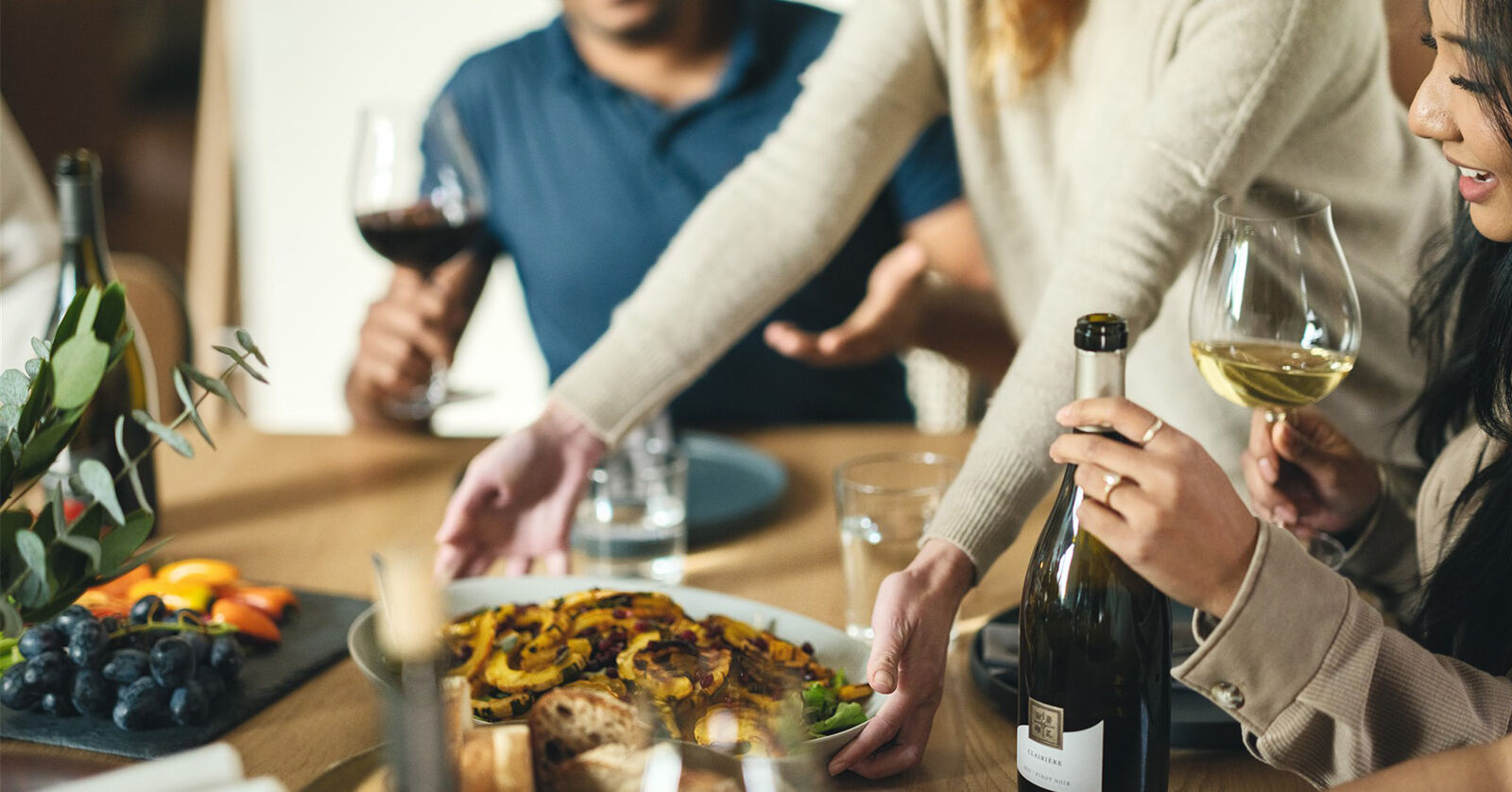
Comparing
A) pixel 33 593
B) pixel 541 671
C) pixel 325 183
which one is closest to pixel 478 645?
pixel 541 671

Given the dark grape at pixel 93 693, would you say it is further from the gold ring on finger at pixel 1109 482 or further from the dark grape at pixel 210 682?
the gold ring on finger at pixel 1109 482

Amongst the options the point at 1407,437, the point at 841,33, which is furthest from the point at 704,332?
the point at 1407,437

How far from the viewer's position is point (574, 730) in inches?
26.9

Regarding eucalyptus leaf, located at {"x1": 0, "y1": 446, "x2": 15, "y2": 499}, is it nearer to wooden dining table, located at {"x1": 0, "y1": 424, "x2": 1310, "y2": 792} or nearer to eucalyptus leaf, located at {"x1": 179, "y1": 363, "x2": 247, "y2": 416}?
eucalyptus leaf, located at {"x1": 179, "y1": 363, "x2": 247, "y2": 416}

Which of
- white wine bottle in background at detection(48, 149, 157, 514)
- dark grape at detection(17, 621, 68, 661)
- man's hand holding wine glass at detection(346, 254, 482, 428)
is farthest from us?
man's hand holding wine glass at detection(346, 254, 482, 428)

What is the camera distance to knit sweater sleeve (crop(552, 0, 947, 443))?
1.24 meters

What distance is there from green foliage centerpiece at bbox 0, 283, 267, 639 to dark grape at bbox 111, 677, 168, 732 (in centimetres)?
17

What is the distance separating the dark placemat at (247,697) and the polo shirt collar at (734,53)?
1116 mm

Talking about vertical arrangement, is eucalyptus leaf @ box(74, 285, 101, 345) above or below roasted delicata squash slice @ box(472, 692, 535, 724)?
above

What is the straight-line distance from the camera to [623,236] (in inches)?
79.3

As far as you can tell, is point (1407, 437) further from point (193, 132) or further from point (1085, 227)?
point (193, 132)

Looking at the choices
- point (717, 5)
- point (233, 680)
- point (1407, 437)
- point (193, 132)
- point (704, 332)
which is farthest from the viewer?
point (193, 132)

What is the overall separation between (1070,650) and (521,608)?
0.41 metres

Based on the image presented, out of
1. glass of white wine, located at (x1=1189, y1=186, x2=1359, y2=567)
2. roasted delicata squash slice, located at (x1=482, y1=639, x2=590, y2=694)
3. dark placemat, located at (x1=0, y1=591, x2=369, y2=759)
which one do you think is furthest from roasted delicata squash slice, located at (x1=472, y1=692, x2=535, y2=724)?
glass of white wine, located at (x1=1189, y1=186, x2=1359, y2=567)
